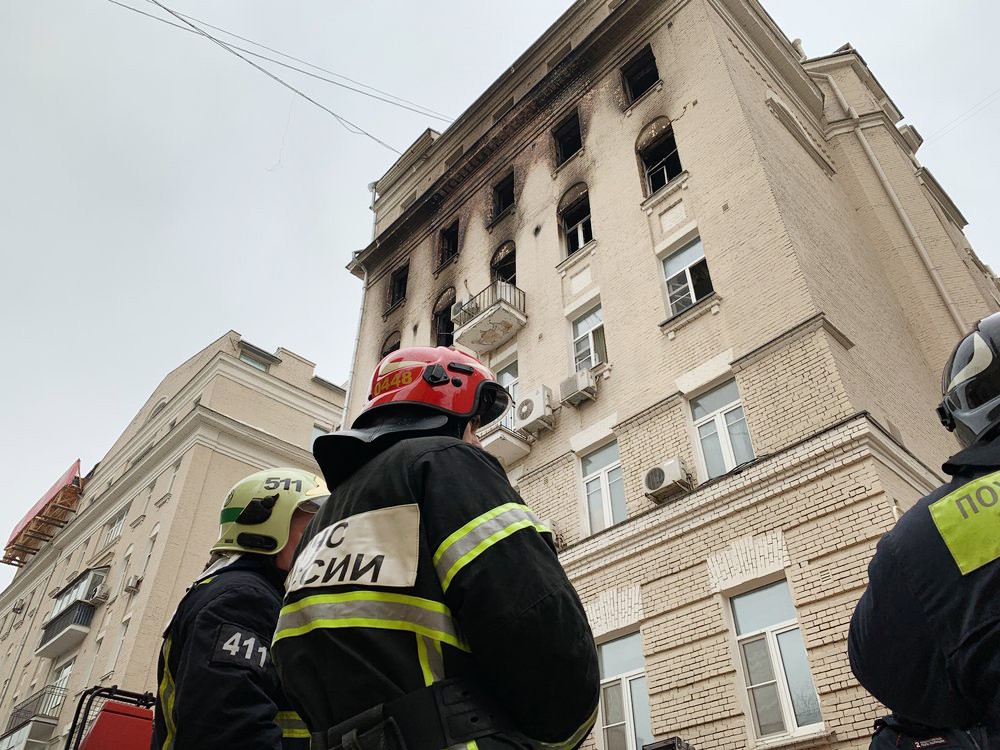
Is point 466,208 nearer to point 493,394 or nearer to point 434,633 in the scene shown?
point 493,394

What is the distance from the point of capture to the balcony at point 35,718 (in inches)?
918

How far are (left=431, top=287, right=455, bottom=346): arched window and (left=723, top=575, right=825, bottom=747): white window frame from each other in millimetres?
10655

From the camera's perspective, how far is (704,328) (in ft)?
36.0

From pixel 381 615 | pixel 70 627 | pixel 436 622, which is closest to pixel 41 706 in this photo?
pixel 70 627

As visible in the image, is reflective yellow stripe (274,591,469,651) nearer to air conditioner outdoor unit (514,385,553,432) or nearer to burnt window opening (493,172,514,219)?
air conditioner outdoor unit (514,385,553,432)

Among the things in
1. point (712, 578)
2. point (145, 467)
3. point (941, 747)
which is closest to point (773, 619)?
point (712, 578)

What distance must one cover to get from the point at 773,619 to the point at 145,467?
84.9 ft

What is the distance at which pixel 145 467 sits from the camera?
28.0 meters

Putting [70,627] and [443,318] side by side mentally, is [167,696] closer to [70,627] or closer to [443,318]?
[443,318]

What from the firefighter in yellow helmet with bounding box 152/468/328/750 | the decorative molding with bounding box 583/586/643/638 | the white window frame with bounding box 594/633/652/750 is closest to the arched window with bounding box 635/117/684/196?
the decorative molding with bounding box 583/586/643/638

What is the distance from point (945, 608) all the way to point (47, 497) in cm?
4249

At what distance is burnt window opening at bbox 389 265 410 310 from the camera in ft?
68.3

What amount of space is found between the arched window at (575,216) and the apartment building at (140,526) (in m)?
16.4

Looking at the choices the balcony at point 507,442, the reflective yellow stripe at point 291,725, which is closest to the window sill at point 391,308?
the balcony at point 507,442
